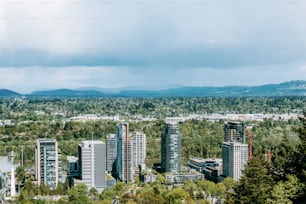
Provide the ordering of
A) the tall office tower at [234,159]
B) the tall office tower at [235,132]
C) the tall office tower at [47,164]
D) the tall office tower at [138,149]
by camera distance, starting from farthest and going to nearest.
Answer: the tall office tower at [235,132], the tall office tower at [138,149], the tall office tower at [234,159], the tall office tower at [47,164]

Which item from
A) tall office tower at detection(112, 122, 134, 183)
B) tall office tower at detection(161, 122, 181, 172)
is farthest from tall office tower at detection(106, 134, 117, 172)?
tall office tower at detection(161, 122, 181, 172)

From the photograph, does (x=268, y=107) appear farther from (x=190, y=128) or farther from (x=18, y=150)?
(x=18, y=150)

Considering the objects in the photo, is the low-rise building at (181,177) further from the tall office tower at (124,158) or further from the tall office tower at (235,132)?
the tall office tower at (235,132)

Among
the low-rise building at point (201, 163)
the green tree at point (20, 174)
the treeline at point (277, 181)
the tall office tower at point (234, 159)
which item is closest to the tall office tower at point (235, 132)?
the low-rise building at point (201, 163)

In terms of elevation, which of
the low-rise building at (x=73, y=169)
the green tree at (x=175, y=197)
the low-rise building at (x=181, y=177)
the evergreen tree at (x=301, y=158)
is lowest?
the low-rise building at (x=181, y=177)

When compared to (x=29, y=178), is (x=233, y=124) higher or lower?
higher

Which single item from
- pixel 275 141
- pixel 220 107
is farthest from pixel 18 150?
pixel 220 107

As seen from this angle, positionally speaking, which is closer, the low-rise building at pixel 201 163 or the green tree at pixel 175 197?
the green tree at pixel 175 197
